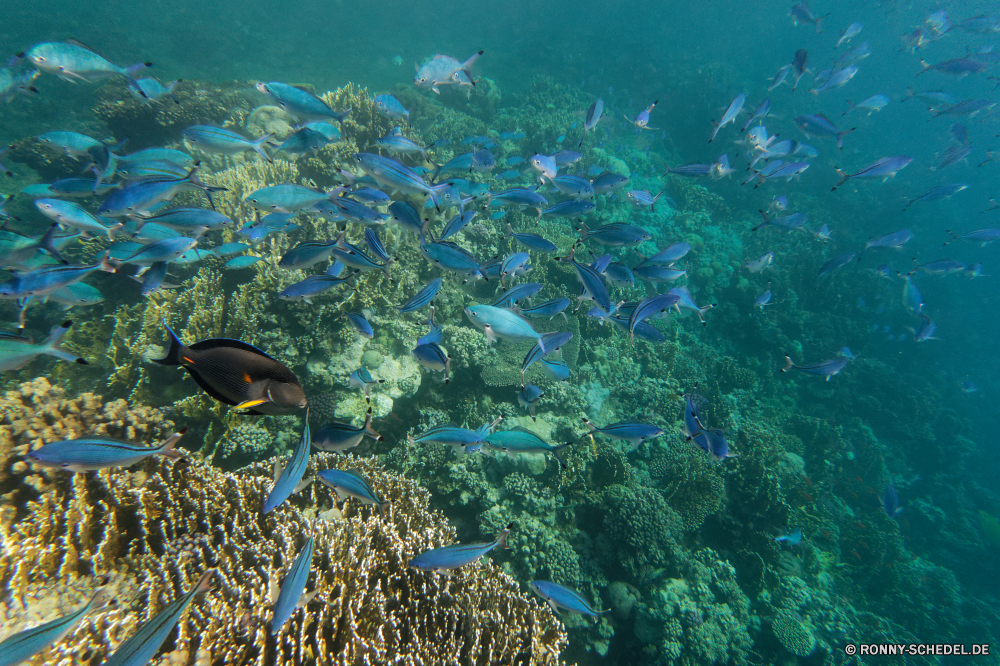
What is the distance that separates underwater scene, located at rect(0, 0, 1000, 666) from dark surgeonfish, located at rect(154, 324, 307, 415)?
1 cm

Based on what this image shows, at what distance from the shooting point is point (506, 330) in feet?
11.0

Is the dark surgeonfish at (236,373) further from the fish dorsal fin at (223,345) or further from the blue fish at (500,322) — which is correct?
the blue fish at (500,322)

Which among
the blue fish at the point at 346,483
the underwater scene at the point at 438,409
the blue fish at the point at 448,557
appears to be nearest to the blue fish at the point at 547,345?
the underwater scene at the point at 438,409

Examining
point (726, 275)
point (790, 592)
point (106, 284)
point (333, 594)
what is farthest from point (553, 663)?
point (726, 275)

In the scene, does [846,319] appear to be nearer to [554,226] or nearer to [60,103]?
[554,226]

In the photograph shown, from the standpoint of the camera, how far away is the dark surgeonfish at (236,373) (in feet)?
5.24

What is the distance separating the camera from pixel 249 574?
8.64ft

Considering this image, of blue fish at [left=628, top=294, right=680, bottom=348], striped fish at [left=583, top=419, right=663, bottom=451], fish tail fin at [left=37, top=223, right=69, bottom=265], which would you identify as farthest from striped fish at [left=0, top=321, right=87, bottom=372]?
blue fish at [left=628, top=294, right=680, bottom=348]

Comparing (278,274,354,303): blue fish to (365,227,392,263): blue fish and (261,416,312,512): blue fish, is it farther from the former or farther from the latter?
(261,416,312,512): blue fish

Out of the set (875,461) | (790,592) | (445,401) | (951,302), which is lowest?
(790,592)

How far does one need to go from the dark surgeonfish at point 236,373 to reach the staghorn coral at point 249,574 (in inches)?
71.7

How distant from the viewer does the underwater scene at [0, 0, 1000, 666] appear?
8.76ft

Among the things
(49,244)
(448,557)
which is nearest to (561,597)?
(448,557)

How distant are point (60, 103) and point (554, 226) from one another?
21329 mm
